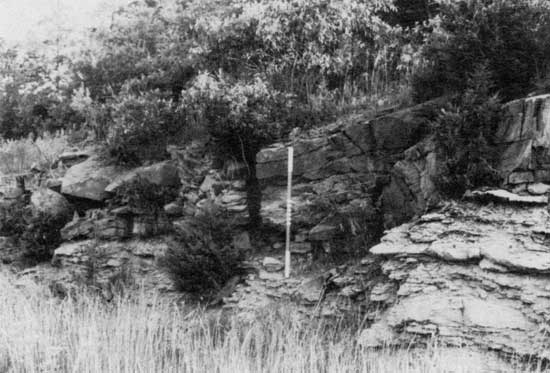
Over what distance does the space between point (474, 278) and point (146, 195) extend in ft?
22.0

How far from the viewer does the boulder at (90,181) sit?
1120cm

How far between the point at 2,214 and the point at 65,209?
1.92 m

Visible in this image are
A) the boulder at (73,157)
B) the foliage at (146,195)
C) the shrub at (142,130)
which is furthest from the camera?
the boulder at (73,157)

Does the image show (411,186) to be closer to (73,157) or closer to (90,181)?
(90,181)

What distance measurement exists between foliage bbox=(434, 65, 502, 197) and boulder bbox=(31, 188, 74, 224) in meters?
8.13

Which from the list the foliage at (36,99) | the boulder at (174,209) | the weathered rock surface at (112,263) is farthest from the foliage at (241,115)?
the foliage at (36,99)

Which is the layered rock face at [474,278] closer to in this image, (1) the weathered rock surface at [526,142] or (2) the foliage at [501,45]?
(1) the weathered rock surface at [526,142]

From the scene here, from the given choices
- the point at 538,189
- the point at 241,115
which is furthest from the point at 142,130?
the point at 538,189

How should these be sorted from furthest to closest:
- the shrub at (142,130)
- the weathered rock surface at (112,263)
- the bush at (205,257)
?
the shrub at (142,130) → the weathered rock surface at (112,263) → the bush at (205,257)

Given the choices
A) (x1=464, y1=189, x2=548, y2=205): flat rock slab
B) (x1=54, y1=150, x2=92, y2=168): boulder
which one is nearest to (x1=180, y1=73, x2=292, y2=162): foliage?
(x1=54, y1=150, x2=92, y2=168): boulder

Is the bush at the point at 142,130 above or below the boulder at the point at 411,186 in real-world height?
above

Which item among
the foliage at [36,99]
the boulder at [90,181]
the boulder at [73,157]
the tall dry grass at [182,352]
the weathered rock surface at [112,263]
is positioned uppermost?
the foliage at [36,99]

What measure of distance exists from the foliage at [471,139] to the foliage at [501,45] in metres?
0.45

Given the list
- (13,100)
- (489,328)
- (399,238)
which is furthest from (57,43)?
(489,328)
